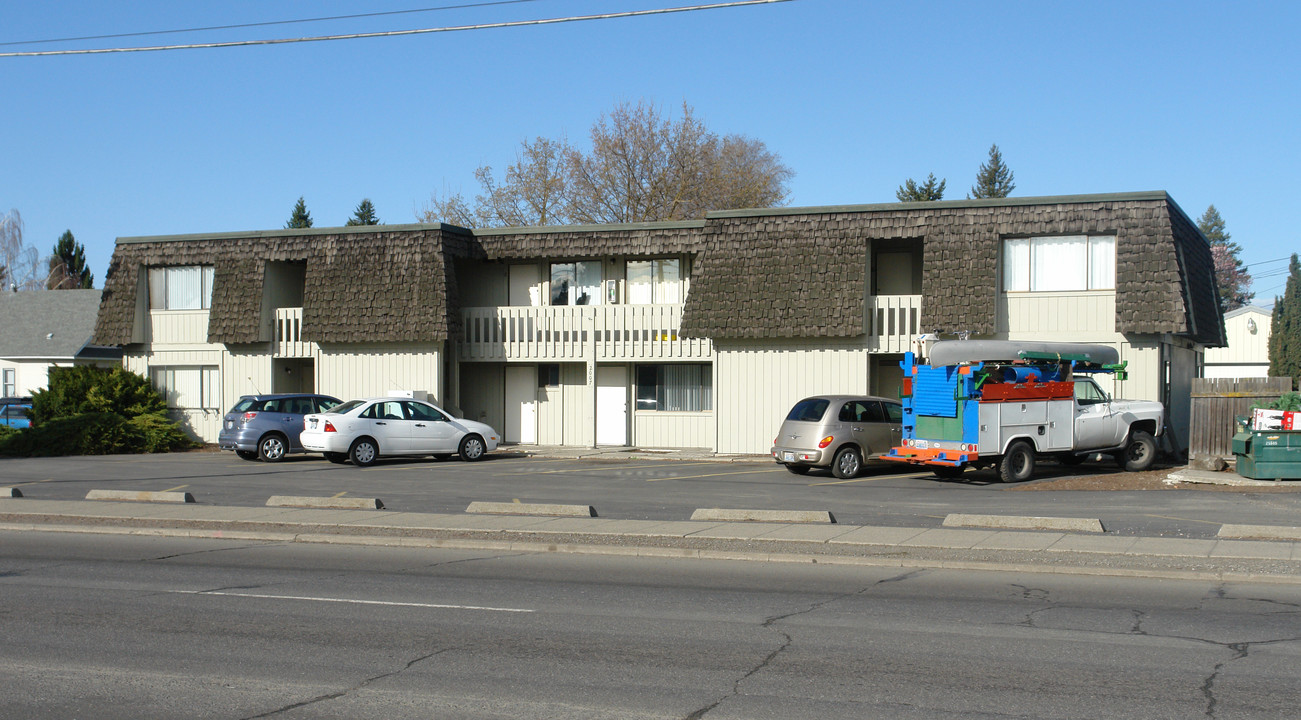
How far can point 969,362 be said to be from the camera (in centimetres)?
1964

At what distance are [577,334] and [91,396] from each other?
1348cm

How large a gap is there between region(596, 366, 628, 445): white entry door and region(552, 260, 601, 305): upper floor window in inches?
81.9

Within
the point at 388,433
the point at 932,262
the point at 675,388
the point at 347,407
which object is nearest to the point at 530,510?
the point at 388,433

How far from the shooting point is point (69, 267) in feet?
246

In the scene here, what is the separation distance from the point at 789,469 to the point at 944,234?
694cm

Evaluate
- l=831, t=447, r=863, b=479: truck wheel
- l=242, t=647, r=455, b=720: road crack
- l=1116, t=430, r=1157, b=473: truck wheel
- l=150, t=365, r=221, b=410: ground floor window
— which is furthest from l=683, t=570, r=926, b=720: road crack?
l=150, t=365, r=221, b=410: ground floor window

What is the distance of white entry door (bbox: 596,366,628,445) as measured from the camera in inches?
1194

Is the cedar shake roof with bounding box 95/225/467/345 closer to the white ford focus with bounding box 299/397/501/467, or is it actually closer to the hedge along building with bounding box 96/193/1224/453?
the hedge along building with bounding box 96/193/1224/453

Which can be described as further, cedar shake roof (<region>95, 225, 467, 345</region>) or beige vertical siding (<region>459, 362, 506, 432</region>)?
beige vertical siding (<region>459, 362, 506, 432</region>)

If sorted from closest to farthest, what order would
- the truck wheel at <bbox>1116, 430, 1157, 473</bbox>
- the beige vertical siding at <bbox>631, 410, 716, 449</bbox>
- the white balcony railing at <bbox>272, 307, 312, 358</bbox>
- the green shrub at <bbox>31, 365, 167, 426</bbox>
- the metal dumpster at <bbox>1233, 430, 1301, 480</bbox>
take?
the metal dumpster at <bbox>1233, 430, 1301, 480</bbox> < the truck wheel at <bbox>1116, 430, 1157, 473</bbox> < the beige vertical siding at <bbox>631, 410, 716, 449</bbox> < the green shrub at <bbox>31, 365, 167, 426</bbox> < the white balcony railing at <bbox>272, 307, 312, 358</bbox>

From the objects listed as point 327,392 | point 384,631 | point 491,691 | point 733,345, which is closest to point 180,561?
point 384,631

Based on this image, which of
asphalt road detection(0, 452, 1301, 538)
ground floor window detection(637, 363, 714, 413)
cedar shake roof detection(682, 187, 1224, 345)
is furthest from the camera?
ground floor window detection(637, 363, 714, 413)

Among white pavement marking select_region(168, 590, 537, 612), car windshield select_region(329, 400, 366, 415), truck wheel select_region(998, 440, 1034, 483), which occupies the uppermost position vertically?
car windshield select_region(329, 400, 366, 415)

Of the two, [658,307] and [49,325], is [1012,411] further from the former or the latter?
[49,325]
